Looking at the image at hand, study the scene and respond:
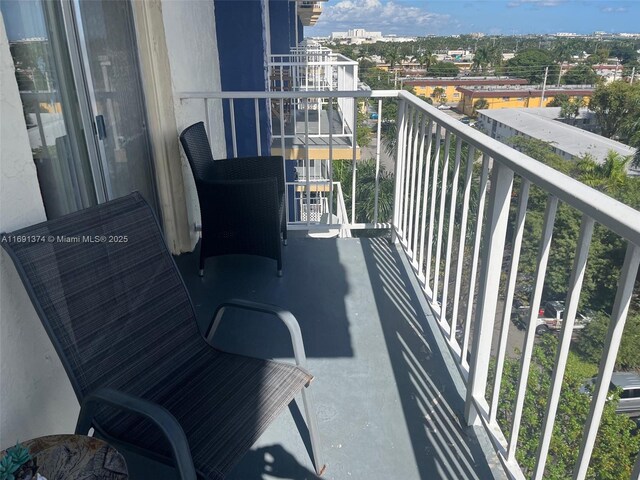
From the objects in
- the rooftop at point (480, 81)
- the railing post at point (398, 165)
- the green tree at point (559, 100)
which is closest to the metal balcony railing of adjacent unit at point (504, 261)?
the railing post at point (398, 165)

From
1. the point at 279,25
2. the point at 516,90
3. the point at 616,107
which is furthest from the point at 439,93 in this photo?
the point at 616,107

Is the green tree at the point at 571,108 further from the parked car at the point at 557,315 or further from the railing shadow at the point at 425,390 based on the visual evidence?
the parked car at the point at 557,315

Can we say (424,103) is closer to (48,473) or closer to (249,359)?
(249,359)

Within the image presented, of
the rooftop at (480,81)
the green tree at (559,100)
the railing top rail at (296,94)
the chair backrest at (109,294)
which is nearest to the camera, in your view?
the chair backrest at (109,294)

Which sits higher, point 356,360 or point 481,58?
point 481,58

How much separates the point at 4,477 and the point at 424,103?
103 inches

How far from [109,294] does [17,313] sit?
0.26 meters

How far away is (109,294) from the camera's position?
1.53 m

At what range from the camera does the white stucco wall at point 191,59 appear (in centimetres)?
311

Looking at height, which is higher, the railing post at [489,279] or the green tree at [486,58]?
the green tree at [486,58]

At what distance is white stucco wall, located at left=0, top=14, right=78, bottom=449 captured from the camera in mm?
1286

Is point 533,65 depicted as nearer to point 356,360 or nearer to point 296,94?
point 296,94

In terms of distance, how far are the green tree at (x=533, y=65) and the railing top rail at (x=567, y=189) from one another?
47.5 ft

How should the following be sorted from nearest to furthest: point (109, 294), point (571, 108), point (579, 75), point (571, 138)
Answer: point (109, 294) < point (571, 138) < point (571, 108) < point (579, 75)
